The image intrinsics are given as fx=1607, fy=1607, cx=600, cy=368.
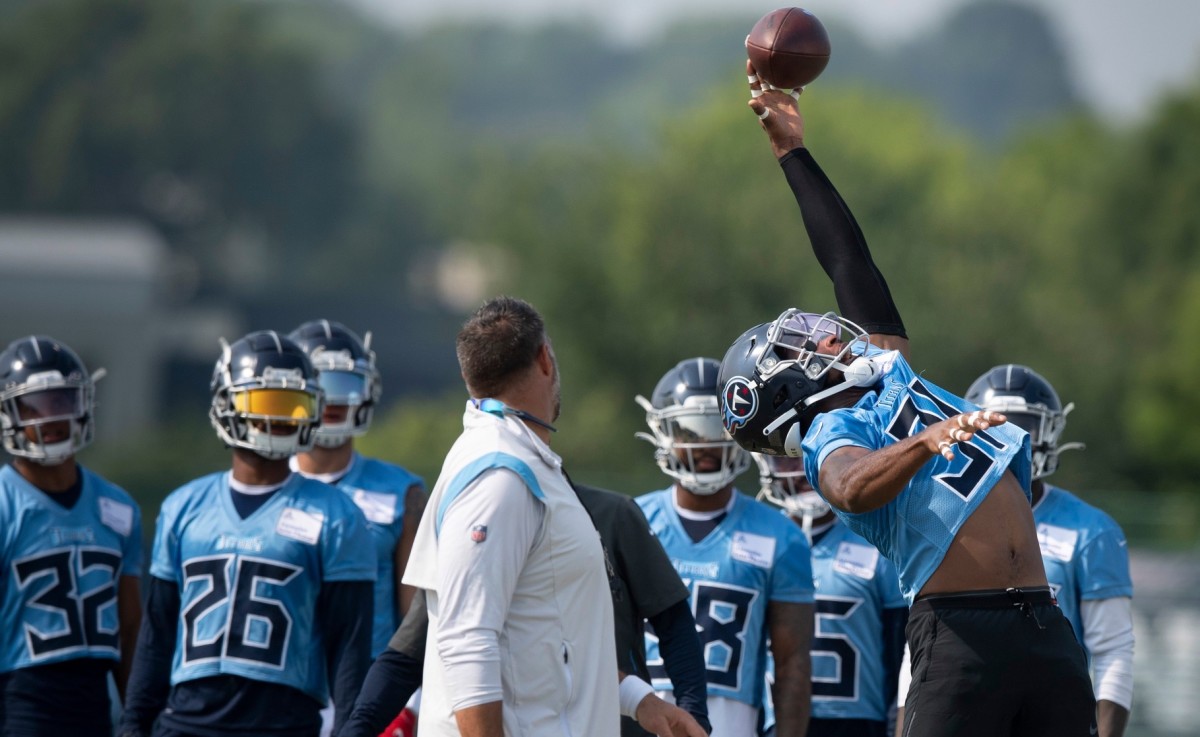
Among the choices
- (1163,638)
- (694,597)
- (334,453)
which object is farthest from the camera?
(1163,638)

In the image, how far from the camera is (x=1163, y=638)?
14695mm

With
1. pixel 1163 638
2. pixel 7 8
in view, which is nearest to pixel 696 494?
pixel 1163 638

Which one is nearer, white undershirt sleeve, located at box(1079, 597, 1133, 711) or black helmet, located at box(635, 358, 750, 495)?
white undershirt sleeve, located at box(1079, 597, 1133, 711)

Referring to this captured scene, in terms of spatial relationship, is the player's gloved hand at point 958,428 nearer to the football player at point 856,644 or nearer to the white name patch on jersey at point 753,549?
the white name patch on jersey at point 753,549

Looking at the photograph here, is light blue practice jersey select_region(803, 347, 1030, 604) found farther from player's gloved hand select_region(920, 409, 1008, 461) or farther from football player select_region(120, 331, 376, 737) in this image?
football player select_region(120, 331, 376, 737)

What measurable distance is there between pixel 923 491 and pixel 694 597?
6.02 feet

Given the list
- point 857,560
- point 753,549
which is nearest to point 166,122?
point 857,560

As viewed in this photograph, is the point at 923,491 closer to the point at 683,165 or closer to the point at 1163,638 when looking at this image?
the point at 1163,638

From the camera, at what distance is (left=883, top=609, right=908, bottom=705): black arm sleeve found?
651 centimetres

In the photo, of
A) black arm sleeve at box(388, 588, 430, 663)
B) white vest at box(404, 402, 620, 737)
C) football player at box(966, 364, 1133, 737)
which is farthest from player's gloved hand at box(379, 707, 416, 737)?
football player at box(966, 364, 1133, 737)

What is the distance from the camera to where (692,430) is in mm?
6598

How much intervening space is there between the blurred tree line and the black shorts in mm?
13099

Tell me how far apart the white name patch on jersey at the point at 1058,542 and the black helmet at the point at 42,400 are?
3.97m

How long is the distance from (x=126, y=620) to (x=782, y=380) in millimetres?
3322
